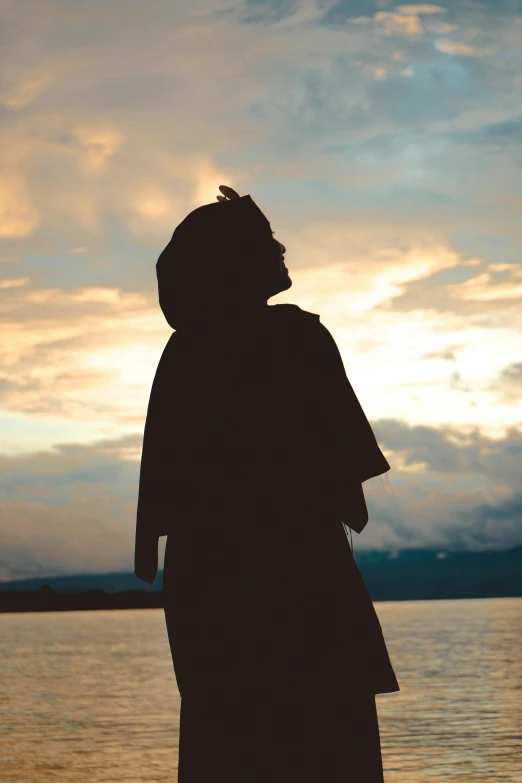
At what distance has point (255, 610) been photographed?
2.73 m

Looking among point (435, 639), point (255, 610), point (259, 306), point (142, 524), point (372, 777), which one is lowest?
point (435, 639)

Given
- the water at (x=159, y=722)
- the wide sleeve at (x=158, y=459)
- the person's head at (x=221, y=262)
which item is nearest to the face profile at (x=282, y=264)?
the person's head at (x=221, y=262)

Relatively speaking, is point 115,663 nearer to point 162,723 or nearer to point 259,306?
point 162,723

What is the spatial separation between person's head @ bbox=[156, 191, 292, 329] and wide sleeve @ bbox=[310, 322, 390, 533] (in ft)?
0.73

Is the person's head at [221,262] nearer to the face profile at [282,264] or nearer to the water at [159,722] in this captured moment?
the face profile at [282,264]

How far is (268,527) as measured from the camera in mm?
2754

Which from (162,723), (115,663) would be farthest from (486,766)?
(115,663)

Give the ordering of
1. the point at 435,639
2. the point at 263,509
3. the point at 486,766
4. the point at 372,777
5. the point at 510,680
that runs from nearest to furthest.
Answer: the point at 372,777 → the point at 263,509 → the point at 486,766 → the point at 510,680 → the point at 435,639

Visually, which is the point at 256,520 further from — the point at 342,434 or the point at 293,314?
the point at 293,314

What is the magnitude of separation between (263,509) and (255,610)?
276 millimetres

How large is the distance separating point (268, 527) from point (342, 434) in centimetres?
33

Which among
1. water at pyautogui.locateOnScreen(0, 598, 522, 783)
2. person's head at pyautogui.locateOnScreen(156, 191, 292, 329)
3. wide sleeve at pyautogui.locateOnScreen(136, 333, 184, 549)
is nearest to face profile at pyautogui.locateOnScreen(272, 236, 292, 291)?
person's head at pyautogui.locateOnScreen(156, 191, 292, 329)

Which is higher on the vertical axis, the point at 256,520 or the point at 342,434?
the point at 342,434


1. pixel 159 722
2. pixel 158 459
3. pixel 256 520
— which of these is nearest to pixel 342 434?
pixel 256 520
